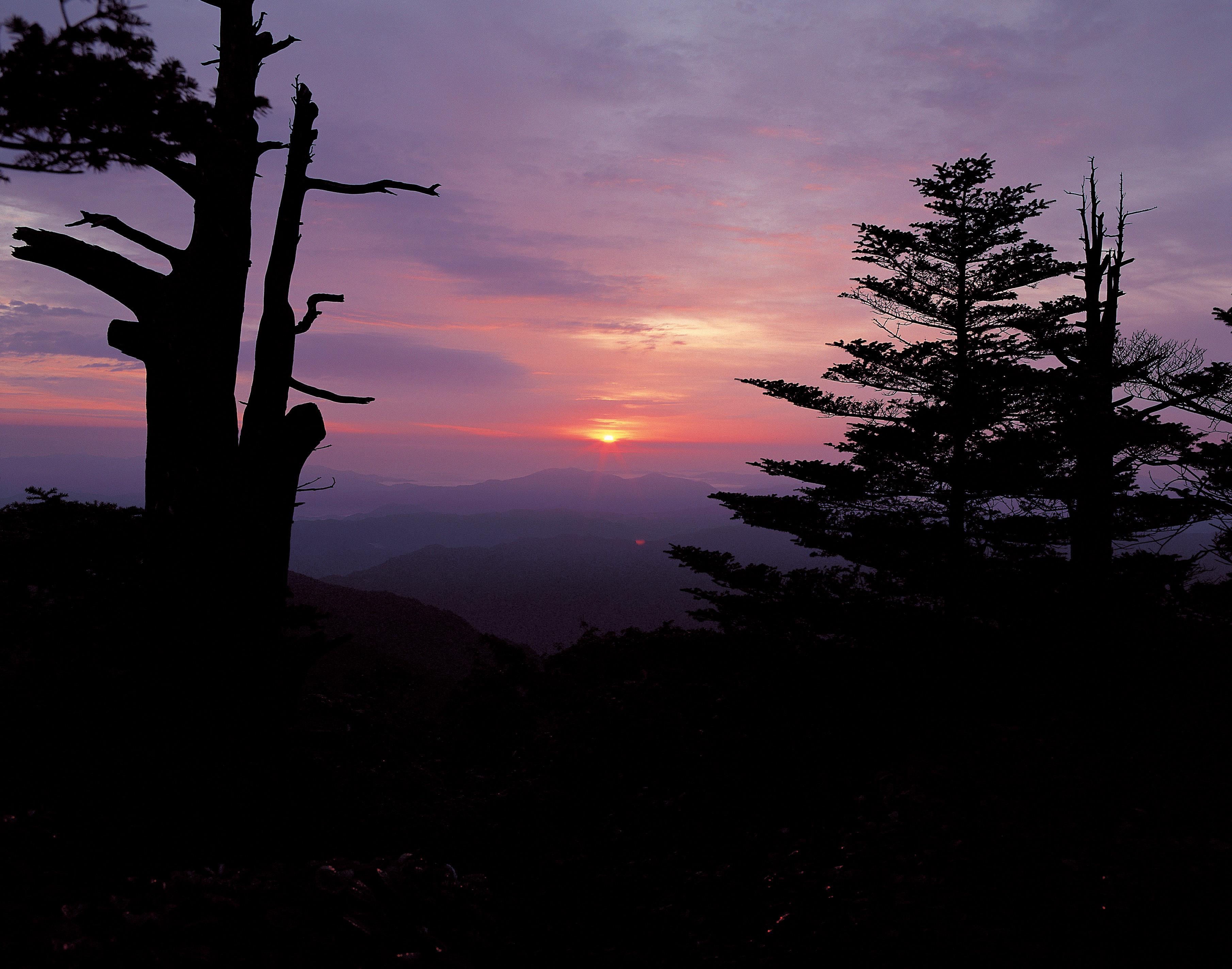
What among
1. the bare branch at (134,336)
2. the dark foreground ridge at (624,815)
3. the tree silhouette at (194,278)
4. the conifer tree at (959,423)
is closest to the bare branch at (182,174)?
the tree silhouette at (194,278)

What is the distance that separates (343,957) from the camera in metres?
3.96

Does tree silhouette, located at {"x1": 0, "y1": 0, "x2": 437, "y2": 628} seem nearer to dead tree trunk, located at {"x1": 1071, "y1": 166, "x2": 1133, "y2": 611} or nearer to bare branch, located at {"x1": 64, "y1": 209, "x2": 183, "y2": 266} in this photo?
bare branch, located at {"x1": 64, "y1": 209, "x2": 183, "y2": 266}

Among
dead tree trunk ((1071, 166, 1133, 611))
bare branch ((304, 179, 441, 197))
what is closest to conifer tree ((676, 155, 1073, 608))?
dead tree trunk ((1071, 166, 1133, 611))

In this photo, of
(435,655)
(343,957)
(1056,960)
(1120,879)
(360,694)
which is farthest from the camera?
(435,655)

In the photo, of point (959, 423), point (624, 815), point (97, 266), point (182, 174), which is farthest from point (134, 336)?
point (959, 423)

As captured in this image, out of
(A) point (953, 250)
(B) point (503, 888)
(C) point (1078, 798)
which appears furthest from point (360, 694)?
(A) point (953, 250)

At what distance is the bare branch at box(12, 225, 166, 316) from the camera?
6.81 meters

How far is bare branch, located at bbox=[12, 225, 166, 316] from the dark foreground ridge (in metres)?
3.98

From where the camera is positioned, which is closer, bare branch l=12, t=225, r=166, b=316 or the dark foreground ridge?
the dark foreground ridge

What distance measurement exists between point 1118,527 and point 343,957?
798 inches

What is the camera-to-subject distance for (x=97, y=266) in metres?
7.06

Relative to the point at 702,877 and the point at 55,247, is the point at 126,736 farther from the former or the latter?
the point at 702,877

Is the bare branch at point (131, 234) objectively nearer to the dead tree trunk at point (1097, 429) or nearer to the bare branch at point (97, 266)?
the bare branch at point (97, 266)

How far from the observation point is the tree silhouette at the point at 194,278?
6844 mm
